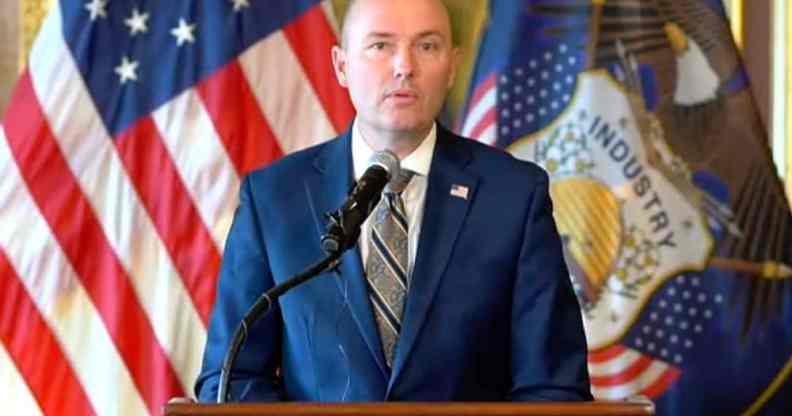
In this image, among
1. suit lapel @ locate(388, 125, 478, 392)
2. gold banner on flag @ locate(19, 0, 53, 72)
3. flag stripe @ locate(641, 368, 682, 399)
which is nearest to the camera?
suit lapel @ locate(388, 125, 478, 392)

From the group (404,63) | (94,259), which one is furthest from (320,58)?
(404,63)

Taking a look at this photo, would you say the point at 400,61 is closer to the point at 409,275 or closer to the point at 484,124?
the point at 409,275

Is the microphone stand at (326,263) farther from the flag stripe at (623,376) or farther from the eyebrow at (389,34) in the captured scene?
the flag stripe at (623,376)

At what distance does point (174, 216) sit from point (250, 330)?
149 cm

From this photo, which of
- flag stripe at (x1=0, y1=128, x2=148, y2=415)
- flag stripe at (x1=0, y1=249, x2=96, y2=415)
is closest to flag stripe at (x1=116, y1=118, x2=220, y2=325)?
flag stripe at (x1=0, y1=128, x2=148, y2=415)

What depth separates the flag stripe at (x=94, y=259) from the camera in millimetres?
3850

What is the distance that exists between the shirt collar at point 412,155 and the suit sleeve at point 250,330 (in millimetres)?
209

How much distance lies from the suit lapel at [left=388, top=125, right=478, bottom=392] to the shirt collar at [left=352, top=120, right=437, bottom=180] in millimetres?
13

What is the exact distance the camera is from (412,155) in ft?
8.12

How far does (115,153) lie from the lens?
12.8ft

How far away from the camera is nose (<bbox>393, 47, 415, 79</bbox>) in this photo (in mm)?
2326

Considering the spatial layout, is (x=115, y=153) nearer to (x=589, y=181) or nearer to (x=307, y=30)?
(x=307, y=30)

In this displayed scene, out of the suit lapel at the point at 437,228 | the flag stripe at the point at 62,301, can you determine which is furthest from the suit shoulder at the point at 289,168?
the flag stripe at the point at 62,301

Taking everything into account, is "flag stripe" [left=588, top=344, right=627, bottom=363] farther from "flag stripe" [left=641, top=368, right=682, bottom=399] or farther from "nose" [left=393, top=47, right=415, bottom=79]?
"nose" [left=393, top=47, right=415, bottom=79]
